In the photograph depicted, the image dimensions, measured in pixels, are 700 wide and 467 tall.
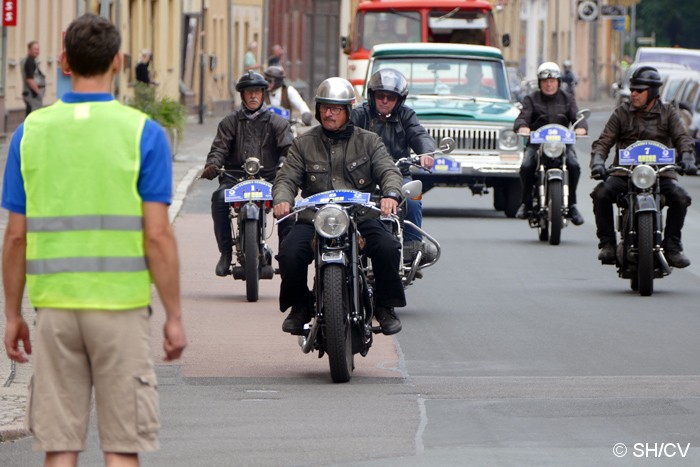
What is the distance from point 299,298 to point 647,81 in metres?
5.13

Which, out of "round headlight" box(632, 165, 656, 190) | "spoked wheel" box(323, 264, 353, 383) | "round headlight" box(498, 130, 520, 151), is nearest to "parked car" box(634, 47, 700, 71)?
"round headlight" box(498, 130, 520, 151)

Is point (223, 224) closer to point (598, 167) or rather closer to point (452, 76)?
point (598, 167)

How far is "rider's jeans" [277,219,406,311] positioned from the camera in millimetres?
10336

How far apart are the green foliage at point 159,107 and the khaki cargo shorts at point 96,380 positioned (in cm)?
2617

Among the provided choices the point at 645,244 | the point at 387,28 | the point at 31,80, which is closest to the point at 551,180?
the point at 645,244

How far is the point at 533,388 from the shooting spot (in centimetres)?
987

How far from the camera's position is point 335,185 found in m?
10.9

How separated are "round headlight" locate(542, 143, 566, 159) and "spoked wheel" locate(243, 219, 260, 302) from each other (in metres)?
5.74

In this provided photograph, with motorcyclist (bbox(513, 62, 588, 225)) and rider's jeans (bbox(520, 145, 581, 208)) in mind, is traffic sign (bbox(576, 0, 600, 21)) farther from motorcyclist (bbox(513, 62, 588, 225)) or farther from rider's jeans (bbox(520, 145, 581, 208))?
rider's jeans (bbox(520, 145, 581, 208))

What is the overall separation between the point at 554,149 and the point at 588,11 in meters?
37.5

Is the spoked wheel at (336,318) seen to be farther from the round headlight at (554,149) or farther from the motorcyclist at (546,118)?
the motorcyclist at (546,118)

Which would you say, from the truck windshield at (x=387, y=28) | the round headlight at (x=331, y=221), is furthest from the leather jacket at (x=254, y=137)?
the truck windshield at (x=387, y=28)

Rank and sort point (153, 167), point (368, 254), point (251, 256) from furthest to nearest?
point (251, 256)
point (368, 254)
point (153, 167)

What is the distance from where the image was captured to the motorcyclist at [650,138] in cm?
1470
